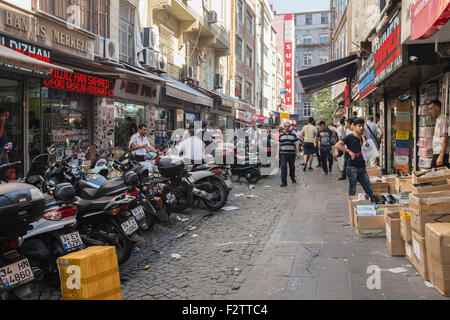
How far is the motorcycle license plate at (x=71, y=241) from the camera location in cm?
429

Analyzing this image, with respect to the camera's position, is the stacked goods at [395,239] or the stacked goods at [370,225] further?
the stacked goods at [370,225]

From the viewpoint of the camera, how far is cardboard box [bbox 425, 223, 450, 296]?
3771 mm

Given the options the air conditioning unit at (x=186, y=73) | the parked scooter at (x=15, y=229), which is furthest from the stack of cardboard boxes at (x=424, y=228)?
the air conditioning unit at (x=186, y=73)

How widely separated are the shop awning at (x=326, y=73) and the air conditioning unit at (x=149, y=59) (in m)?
5.46

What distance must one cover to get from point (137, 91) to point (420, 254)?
1196 centimetres

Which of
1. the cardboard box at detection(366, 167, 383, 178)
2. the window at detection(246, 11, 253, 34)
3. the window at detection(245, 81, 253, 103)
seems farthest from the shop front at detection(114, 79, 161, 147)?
the window at detection(246, 11, 253, 34)

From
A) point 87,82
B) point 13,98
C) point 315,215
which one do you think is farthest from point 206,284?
point 87,82

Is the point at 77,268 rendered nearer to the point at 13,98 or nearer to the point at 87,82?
the point at 13,98

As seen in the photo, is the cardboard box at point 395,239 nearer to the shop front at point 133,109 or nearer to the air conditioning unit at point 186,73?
the shop front at point 133,109

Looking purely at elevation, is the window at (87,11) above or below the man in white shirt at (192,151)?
above

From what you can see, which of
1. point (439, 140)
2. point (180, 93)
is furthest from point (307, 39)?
point (439, 140)

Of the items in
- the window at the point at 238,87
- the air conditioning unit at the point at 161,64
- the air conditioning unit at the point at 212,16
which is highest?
the air conditioning unit at the point at 212,16

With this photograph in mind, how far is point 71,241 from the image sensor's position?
435 centimetres
